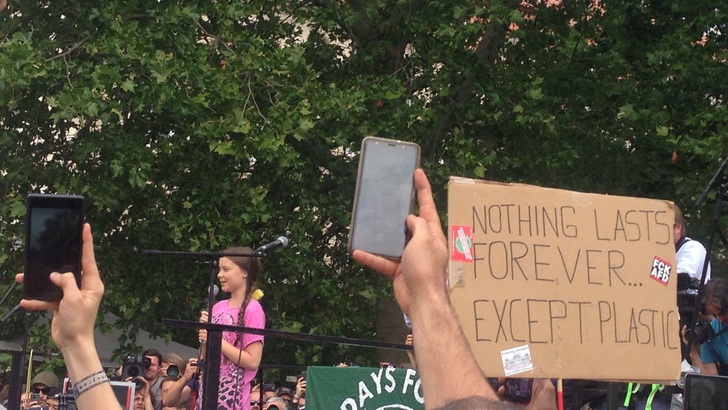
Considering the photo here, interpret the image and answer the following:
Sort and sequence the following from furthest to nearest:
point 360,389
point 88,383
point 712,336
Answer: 1. point 712,336
2. point 360,389
3. point 88,383

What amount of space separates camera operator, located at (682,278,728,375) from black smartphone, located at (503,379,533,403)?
6.34ft

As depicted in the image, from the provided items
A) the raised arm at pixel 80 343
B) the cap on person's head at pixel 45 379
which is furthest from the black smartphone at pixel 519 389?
the cap on person's head at pixel 45 379

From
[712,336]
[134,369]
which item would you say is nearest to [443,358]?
[712,336]

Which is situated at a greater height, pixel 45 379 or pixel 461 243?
pixel 461 243

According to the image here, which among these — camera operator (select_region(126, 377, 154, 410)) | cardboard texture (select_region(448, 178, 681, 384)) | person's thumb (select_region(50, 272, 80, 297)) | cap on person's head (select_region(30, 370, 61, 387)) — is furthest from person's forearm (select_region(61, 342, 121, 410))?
cap on person's head (select_region(30, 370, 61, 387))

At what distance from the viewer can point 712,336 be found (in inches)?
267

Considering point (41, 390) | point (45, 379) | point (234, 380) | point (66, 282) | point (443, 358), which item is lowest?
point (41, 390)

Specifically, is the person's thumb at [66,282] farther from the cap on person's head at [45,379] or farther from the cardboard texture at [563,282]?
the cap on person's head at [45,379]

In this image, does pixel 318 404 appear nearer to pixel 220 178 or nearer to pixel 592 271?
pixel 592 271

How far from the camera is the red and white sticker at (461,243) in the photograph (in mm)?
3521

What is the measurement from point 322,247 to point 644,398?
729 cm

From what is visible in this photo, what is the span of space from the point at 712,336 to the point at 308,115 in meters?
6.12

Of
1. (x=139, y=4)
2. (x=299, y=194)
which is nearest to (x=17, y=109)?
(x=139, y=4)

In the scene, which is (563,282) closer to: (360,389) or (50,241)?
(50,241)
